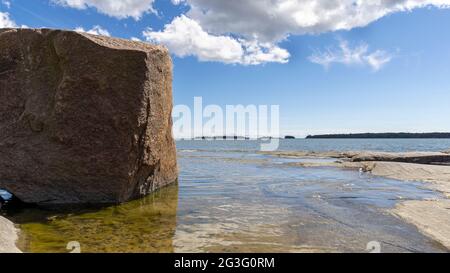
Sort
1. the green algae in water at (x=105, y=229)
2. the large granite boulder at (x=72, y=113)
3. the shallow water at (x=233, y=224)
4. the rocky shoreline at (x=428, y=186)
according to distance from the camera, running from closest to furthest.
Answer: the green algae in water at (x=105, y=229) → the shallow water at (x=233, y=224) → the rocky shoreline at (x=428, y=186) → the large granite boulder at (x=72, y=113)

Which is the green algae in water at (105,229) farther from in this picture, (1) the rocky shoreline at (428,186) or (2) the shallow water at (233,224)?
(1) the rocky shoreline at (428,186)

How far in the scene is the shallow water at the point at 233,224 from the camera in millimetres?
6250

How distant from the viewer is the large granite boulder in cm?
909

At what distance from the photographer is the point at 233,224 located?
25.5 ft

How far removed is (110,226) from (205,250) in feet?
8.10

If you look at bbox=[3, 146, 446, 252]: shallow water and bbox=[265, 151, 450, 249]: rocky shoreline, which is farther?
bbox=[265, 151, 450, 249]: rocky shoreline

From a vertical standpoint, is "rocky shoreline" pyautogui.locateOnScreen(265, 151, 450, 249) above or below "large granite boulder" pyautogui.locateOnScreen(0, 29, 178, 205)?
below

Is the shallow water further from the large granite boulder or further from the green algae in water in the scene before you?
the large granite boulder

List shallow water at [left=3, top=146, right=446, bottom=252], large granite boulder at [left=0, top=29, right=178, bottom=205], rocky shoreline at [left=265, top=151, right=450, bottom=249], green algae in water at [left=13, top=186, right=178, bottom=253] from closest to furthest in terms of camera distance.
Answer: green algae in water at [left=13, top=186, right=178, bottom=253] < shallow water at [left=3, top=146, right=446, bottom=252] < rocky shoreline at [left=265, top=151, right=450, bottom=249] < large granite boulder at [left=0, top=29, right=178, bottom=205]

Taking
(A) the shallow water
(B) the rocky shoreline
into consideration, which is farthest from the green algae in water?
(B) the rocky shoreline

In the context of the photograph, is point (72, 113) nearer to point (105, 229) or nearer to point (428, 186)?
point (105, 229)

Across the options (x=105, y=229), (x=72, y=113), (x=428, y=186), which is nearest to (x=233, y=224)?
(x=105, y=229)

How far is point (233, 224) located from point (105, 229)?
8.41ft

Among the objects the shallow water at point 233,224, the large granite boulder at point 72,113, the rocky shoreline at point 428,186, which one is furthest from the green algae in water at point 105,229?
the rocky shoreline at point 428,186
